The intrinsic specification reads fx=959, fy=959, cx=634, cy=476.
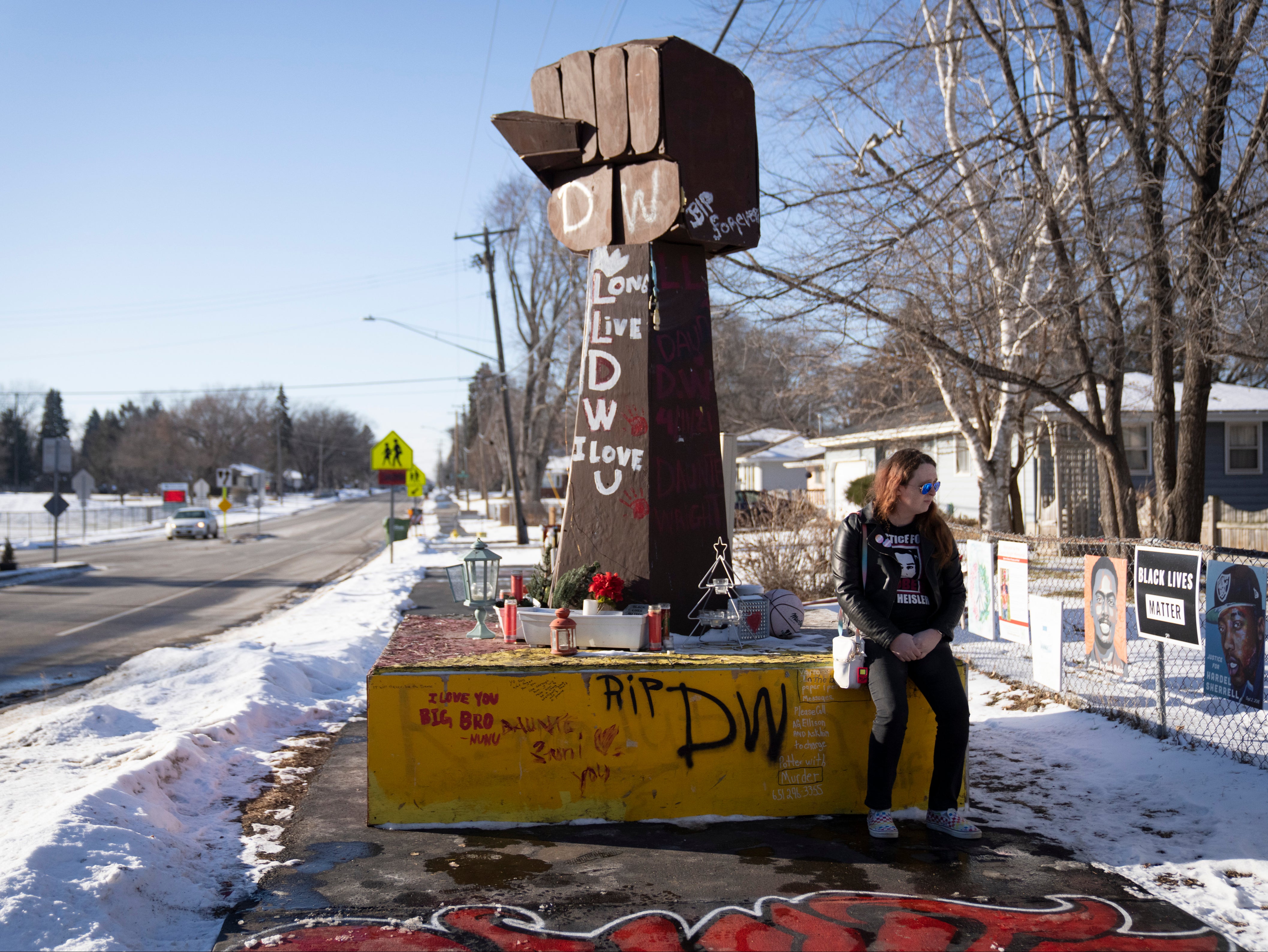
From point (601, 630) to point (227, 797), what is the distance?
94.5 inches

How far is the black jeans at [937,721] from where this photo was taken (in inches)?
188

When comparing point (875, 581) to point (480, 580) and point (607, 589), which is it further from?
point (480, 580)

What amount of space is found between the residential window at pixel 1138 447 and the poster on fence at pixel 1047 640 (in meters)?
18.2

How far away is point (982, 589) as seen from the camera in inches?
367

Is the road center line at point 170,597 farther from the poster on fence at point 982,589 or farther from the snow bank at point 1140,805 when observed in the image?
the snow bank at point 1140,805

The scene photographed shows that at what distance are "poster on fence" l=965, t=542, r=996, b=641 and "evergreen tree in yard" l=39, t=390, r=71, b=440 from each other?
125268mm

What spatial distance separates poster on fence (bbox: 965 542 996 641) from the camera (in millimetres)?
9039

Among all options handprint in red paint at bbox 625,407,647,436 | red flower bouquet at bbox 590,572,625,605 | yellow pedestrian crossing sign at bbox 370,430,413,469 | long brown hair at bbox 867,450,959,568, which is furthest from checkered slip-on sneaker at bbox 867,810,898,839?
yellow pedestrian crossing sign at bbox 370,430,413,469

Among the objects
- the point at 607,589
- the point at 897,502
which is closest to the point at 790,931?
the point at 897,502

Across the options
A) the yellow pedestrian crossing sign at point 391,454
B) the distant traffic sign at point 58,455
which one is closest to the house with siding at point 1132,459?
the yellow pedestrian crossing sign at point 391,454

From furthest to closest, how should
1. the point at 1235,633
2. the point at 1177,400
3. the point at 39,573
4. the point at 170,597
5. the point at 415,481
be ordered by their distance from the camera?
the point at 415,481, the point at 1177,400, the point at 39,573, the point at 170,597, the point at 1235,633

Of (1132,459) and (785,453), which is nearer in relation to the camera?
(1132,459)

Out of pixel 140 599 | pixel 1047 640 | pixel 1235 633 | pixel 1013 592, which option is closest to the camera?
pixel 1235 633

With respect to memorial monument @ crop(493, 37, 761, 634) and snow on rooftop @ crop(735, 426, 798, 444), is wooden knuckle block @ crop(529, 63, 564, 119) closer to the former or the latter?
memorial monument @ crop(493, 37, 761, 634)
